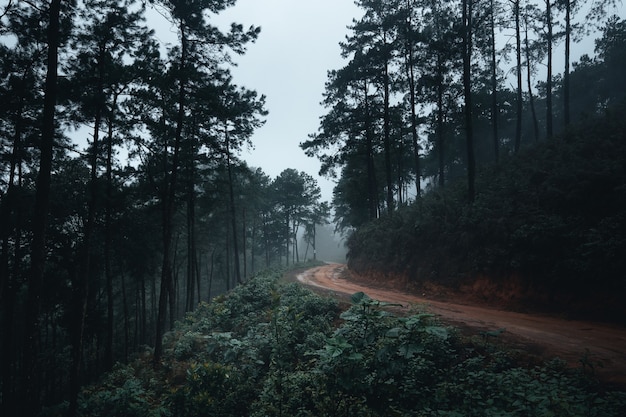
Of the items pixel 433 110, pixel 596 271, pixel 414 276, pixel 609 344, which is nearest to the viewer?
pixel 609 344

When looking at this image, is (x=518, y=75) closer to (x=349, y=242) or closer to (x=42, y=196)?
(x=349, y=242)

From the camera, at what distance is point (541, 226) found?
463 inches

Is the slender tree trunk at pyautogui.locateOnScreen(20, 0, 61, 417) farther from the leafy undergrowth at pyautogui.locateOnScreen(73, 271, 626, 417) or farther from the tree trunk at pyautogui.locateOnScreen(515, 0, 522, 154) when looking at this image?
the tree trunk at pyautogui.locateOnScreen(515, 0, 522, 154)

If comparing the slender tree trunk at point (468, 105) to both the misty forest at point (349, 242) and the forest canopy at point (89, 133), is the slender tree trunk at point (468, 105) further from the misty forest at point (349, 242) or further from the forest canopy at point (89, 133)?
the forest canopy at point (89, 133)

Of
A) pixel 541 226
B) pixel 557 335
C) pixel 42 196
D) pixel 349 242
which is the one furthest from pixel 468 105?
pixel 42 196

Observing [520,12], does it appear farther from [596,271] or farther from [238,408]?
[238,408]

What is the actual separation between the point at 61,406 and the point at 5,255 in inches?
284

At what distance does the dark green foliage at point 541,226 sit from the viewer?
999 centimetres

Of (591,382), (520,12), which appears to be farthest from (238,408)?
(520,12)

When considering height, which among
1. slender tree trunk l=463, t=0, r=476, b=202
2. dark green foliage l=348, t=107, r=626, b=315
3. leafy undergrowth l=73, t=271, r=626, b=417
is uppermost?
slender tree trunk l=463, t=0, r=476, b=202

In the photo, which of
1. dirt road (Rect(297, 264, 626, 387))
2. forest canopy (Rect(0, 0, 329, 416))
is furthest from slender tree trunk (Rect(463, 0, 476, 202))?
forest canopy (Rect(0, 0, 329, 416))

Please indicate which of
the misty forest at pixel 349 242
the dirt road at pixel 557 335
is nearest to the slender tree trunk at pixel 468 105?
the misty forest at pixel 349 242

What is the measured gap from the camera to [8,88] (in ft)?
38.6

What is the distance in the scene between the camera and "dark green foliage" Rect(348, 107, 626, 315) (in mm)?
9992
